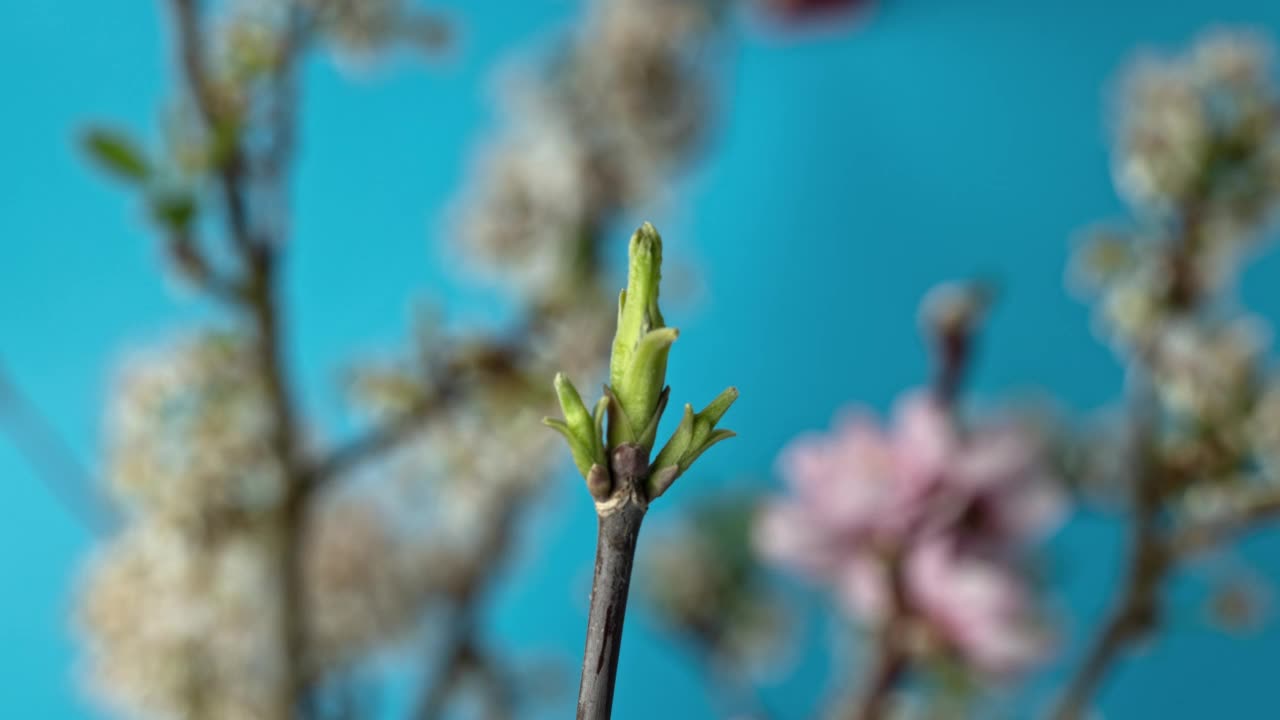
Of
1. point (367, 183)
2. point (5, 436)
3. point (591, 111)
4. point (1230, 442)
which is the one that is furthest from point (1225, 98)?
point (5, 436)

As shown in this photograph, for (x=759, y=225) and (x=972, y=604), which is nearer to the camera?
(x=972, y=604)

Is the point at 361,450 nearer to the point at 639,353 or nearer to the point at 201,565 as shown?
the point at 201,565

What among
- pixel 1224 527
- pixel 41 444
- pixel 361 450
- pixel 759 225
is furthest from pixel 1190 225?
A: pixel 41 444

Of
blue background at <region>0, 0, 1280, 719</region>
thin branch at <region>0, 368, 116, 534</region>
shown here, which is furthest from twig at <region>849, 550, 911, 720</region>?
blue background at <region>0, 0, 1280, 719</region>

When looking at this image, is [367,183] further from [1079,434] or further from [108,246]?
[1079,434]

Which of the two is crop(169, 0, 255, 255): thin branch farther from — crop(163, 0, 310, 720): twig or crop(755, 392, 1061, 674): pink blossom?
crop(755, 392, 1061, 674): pink blossom
